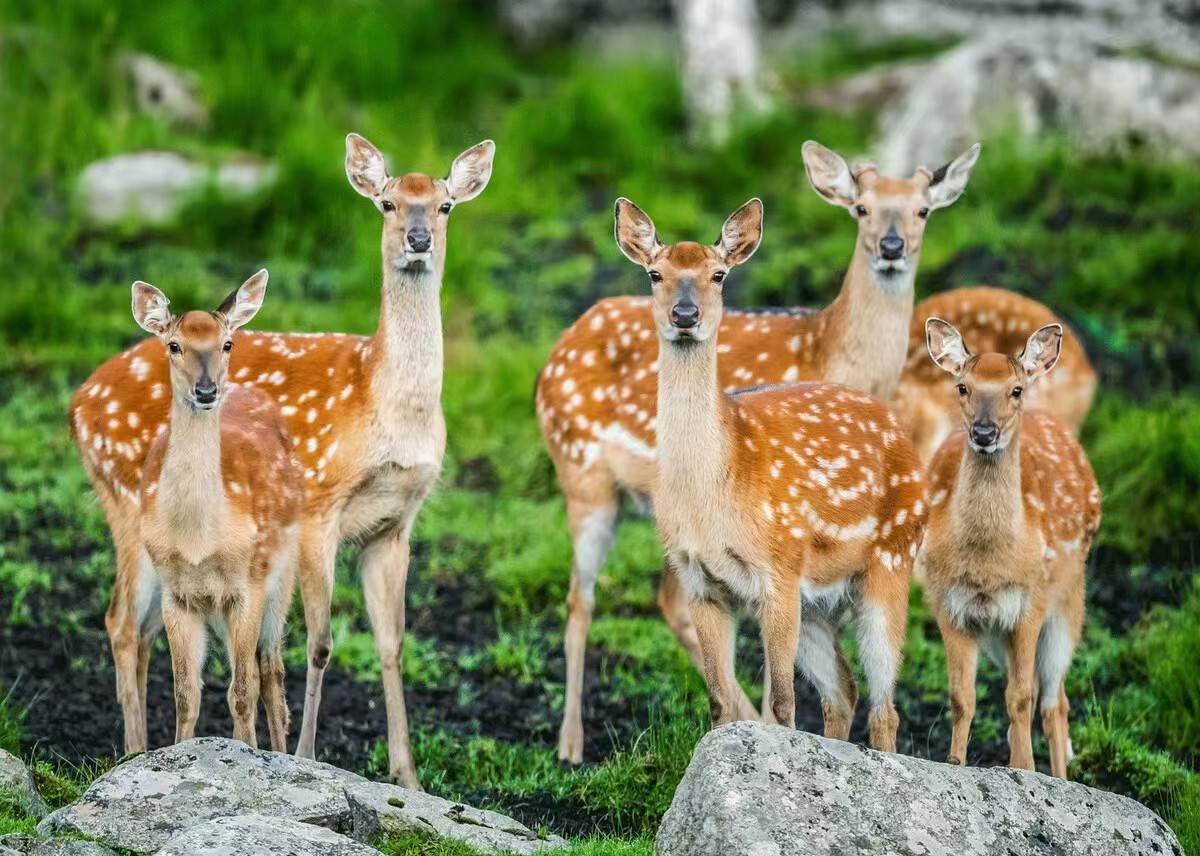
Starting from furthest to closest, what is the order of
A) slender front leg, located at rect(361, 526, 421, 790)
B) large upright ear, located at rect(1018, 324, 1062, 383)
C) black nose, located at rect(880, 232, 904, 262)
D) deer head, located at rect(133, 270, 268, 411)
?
1. black nose, located at rect(880, 232, 904, 262)
2. slender front leg, located at rect(361, 526, 421, 790)
3. large upright ear, located at rect(1018, 324, 1062, 383)
4. deer head, located at rect(133, 270, 268, 411)

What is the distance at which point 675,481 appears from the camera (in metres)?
6.82

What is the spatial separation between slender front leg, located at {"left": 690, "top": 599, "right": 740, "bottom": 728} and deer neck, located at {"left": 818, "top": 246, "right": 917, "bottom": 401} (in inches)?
78.3

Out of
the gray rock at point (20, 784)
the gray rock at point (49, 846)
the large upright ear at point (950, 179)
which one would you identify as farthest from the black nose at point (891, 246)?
the gray rock at point (49, 846)

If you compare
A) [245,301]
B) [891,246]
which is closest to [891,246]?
[891,246]

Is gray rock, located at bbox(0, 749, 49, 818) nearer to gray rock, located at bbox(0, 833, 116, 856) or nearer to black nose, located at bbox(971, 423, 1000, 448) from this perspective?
gray rock, located at bbox(0, 833, 116, 856)

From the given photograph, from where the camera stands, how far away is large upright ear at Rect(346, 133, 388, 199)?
313 inches

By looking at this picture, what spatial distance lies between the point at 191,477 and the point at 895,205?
3.34 metres

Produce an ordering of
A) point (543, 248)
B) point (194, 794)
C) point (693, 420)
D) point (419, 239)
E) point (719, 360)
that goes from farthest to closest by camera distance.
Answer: point (543, 248), point (719, 360), point (419, 239), point (693, 420), point (194, 794)

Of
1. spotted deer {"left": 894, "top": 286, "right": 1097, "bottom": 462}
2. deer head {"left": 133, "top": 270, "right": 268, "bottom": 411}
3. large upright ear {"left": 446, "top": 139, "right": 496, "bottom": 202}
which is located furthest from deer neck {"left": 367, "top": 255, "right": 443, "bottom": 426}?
spotted deer {"left": 894, "top": 286, "right": 1097, "bottom": 462}

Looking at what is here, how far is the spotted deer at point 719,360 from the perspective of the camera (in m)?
8.54

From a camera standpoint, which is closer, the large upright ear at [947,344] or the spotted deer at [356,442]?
the large upright ear at [947,344]

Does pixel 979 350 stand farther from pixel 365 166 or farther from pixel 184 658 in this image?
pixel 184 658

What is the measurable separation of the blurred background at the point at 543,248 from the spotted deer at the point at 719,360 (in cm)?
67

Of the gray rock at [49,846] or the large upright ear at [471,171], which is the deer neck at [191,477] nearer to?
the gray rock at [49,846]
